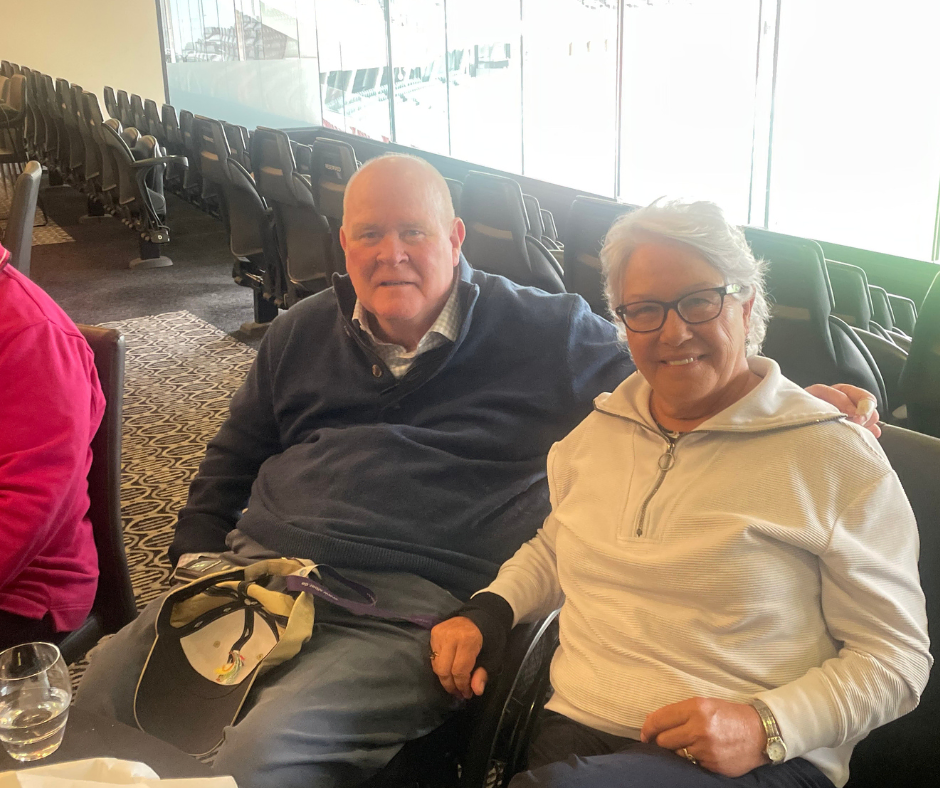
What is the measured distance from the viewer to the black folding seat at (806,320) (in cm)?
244

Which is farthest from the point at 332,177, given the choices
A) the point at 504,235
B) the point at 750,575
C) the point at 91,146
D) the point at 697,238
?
the point at 91,146

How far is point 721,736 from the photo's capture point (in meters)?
1.07

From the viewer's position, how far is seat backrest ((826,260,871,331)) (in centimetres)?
282

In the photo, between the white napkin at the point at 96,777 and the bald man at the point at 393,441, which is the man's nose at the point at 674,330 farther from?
the white napkin at the point at 96,777

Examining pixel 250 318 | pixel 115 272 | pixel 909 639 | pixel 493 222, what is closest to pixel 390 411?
pixel 909 639

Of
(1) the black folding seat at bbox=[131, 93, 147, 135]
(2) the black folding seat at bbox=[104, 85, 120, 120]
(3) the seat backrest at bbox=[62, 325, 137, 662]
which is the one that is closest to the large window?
(1) the black folding seat at bbox=[131, 93, 147, 135]

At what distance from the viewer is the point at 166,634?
147 cm

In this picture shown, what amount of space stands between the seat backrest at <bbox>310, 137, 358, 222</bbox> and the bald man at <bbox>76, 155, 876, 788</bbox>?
2689mm

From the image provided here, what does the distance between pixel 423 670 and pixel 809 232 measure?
5.13 m

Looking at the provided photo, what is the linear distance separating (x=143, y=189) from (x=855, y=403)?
671 cm

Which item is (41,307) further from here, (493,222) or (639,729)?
(493,222)

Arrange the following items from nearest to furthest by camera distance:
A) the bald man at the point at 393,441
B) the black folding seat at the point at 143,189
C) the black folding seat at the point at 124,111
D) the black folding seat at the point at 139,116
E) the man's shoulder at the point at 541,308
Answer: the bald man at the point at 393,441, the man's shoulder at the point at 541,308, the black folding seat at the point at 143,189, the black folding seat at the point at 139,116, the black folding seat at the point at 124,111

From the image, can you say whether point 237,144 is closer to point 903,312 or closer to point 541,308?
point 903,312

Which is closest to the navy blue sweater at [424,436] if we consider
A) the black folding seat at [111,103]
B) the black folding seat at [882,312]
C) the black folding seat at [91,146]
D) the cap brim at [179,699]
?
the cap brim at [179,699]
